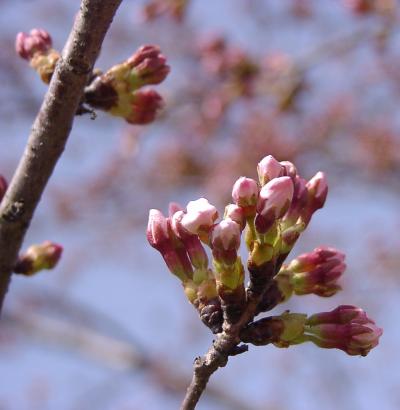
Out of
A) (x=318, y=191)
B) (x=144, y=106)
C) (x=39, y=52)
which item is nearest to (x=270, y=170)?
(x=318, y=191)

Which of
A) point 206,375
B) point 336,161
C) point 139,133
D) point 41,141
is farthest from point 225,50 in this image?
point 206,375

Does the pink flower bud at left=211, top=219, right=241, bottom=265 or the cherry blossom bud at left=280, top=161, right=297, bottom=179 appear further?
the cherry blossom bud at left=280, top=161, right=297, bottom=179

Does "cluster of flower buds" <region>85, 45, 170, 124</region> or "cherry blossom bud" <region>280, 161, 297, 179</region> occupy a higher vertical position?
"cluster of flower buds" <region>85, 45, 170, 124</region>

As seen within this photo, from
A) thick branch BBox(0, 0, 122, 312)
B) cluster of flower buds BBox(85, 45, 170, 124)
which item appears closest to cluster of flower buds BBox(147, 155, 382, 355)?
thick branch BBox(0, 0, 122, 312)

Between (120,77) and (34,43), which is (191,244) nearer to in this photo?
(120,77)

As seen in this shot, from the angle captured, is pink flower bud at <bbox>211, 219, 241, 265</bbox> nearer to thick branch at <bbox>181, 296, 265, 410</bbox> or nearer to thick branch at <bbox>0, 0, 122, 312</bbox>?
thick branch at <bbox>181, 296, 265, 410</bbox>

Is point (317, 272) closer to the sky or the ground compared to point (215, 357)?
closer to the sky

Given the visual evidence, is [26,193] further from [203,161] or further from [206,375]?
[203,161]
